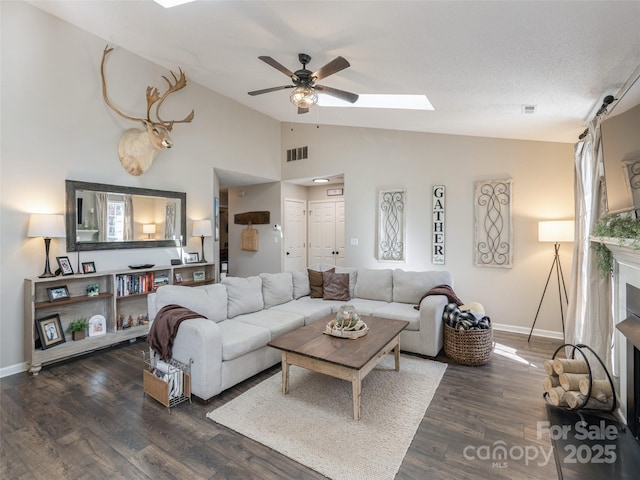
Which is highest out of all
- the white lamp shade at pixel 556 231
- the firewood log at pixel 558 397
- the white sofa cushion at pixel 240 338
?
the white lamp shade at pixel 556 231

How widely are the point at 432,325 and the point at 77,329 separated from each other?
4033mm

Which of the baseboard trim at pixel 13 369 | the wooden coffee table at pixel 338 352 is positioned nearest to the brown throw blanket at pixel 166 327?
the wooden coffee table at pixel 338 352

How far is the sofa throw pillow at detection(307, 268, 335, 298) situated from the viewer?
14.4 feet

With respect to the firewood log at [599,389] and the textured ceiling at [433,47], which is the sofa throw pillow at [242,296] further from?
the firewood log at [599,389]

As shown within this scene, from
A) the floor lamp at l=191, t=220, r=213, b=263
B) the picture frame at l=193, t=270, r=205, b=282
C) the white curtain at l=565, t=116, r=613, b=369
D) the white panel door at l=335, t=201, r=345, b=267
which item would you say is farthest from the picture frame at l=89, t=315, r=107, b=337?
the white curtain at l=565, t=116, r=613, b=369

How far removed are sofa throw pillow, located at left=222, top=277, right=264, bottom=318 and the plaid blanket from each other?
2.18 meters

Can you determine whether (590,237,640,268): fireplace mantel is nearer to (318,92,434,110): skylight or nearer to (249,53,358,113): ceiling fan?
(318,92,434,110): skylight

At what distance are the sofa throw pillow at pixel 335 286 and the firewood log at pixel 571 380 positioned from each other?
2.44 metres

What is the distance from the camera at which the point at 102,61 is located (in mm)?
3838

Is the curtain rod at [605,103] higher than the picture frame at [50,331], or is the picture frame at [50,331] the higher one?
the curtain rod at [605,103]

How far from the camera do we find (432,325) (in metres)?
3.35

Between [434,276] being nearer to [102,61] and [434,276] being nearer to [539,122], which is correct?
[539,122]

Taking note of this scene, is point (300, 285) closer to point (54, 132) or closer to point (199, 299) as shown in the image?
point (199, 299)

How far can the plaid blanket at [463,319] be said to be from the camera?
10.6 ft
